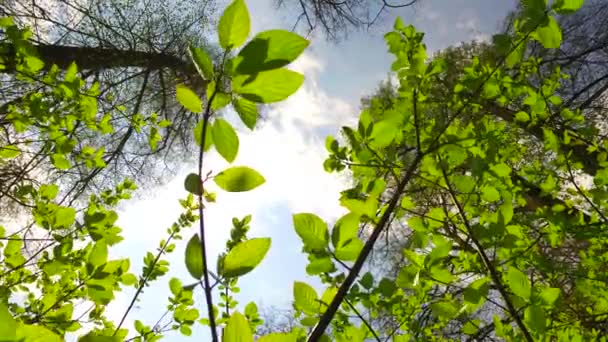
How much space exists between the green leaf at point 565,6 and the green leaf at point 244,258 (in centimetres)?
96

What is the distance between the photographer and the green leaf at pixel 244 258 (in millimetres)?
481

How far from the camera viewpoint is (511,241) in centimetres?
114

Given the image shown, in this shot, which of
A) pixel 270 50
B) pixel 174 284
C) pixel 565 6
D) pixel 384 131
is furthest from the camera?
pixel 174 284

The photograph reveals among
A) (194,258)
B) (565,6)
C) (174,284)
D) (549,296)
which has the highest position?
(565,6)

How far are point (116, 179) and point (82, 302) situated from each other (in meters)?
3.11

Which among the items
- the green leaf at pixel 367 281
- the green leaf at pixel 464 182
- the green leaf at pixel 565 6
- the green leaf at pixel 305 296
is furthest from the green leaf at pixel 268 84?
the green leaf at pixel 464 182

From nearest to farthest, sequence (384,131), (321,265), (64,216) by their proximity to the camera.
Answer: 1. (321,265)
2. (384,131)
3. (64,216)

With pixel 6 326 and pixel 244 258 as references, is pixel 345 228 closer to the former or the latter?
pixel 244 258

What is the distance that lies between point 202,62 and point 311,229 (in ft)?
1.11

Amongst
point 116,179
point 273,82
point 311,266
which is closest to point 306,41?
point 273,82

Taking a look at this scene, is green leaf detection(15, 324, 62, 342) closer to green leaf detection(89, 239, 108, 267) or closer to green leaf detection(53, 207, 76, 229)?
green leaf detection(89, 239, 108, 267)

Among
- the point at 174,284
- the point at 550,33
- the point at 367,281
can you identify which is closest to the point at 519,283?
the point at 367,281

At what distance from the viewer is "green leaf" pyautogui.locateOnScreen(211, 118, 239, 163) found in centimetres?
48

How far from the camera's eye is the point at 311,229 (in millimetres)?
690
